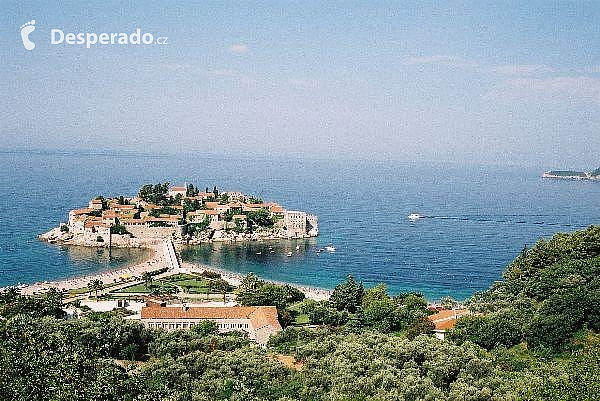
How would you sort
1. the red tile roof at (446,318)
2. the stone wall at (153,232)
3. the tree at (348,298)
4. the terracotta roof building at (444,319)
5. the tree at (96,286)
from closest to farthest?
the terracotta roof building at (444,319), the red tile roof at (446,318), the tree at (348,298), the tree at (96,286), the stone wall at (153,232)

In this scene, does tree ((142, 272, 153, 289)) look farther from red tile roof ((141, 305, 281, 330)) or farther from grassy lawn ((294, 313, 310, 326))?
grassy lawn ((294, 313, 310, 326))

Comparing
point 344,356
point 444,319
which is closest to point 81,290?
point 444,319

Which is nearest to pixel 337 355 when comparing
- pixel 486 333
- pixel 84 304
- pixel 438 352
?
pixel 438 352

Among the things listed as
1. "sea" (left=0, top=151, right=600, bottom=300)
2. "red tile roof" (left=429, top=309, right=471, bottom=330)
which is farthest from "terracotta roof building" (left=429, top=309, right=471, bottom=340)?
"sea" (left=0, top=151, right=600, bottom=300)

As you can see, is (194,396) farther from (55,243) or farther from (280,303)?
(55,243)

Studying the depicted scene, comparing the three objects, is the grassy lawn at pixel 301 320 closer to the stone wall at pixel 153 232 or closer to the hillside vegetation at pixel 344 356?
the hillside vegetation at pixel 344 356

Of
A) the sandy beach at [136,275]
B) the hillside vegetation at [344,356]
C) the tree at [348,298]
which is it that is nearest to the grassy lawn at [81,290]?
the sandy beach at [136,275]
